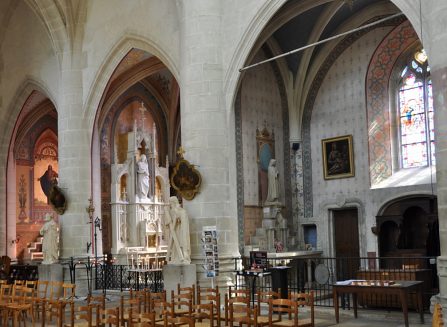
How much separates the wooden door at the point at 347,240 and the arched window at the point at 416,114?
2.09m

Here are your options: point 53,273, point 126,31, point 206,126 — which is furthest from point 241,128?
point 53,273

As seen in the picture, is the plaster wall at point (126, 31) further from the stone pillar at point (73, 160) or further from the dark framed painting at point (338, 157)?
the dark framed painting at point (338, 157)

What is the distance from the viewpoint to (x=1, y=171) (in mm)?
21812

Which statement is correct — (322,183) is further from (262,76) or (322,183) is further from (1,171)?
(1,171)

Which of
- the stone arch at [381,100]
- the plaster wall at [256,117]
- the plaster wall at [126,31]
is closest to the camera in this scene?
the plaster wall at [126,31]

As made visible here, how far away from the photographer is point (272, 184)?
17.5 metres

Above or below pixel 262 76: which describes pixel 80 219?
below

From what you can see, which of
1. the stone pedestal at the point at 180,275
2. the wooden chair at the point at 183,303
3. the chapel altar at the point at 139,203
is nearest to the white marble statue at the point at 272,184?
the stone pedestal at the point at 180,275

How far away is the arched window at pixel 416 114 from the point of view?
16.2 m

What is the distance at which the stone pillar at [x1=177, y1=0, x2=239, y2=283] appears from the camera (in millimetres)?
13805

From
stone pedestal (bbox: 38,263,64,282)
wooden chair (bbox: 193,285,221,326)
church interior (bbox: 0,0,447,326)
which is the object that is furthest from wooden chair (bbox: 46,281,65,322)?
stone pedestal (bbox: 38,263,64,282)

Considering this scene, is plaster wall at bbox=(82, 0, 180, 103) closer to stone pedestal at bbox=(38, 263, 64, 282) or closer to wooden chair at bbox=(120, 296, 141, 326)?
stone pedestal at bbox=(38, 263, 64, 282)

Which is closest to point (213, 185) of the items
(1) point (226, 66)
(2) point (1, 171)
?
(1) point (226, 66)

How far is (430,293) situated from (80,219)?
995cm
